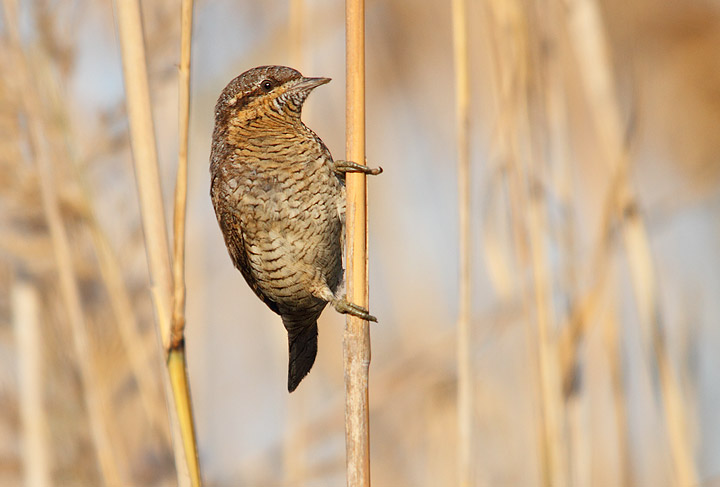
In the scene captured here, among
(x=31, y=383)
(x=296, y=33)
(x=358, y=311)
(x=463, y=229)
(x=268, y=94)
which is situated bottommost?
(x=31, y=383)

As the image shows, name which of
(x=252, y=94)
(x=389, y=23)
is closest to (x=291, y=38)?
(x=252, y=94)

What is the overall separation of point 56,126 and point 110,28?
1.71 ft

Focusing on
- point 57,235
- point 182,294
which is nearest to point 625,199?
point 182,294

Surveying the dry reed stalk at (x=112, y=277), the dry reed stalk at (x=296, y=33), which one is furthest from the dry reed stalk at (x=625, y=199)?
the dry reed stalk at (x=112, y=277)

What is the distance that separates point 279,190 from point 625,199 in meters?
0.88

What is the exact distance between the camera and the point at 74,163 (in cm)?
199

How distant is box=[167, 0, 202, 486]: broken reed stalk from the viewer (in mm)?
1125

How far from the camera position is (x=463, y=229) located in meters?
1.66

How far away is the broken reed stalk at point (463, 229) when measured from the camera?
1.62m

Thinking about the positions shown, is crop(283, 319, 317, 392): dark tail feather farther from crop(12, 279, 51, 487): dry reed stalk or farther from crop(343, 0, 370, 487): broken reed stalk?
crop(12, 279, 51, 487): dry reed stalk

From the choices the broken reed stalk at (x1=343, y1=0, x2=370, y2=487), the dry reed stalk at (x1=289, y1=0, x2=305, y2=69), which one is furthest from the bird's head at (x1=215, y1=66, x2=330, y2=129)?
the broken reed stalk at (x1=343, y1=0, x2=370, y2=487)

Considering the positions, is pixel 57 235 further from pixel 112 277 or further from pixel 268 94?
pixel 268 94

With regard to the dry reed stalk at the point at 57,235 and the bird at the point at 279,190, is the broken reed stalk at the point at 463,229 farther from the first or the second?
the dry reed stalk at the point at 57,235

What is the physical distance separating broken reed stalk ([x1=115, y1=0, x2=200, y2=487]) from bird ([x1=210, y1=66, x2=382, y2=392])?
0.44 metres
